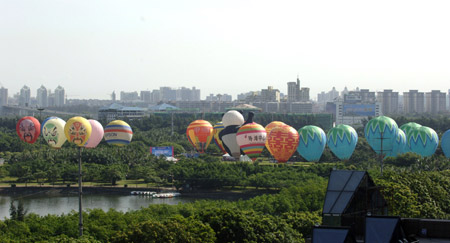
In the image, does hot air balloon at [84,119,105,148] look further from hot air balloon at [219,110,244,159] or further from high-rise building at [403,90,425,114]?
high-rise building at [403,90,425,114]

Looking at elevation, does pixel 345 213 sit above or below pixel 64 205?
above

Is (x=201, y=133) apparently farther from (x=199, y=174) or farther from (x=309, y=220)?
(x=309, y=220)

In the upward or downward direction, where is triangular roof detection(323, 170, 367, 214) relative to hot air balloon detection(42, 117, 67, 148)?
upward

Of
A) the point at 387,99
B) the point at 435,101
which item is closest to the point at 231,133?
the point at 387,99

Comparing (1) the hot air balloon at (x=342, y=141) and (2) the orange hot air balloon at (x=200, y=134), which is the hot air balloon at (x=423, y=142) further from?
(2) the orange hot air balloon at (x=200, y=134)

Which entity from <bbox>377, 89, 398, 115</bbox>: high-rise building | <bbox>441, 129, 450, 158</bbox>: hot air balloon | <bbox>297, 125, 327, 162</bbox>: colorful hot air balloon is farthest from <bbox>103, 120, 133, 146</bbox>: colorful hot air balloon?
<bbox>377, 89, 398, 115</bbox>: high-rise building

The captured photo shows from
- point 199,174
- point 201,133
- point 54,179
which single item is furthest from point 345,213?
point 201,133
